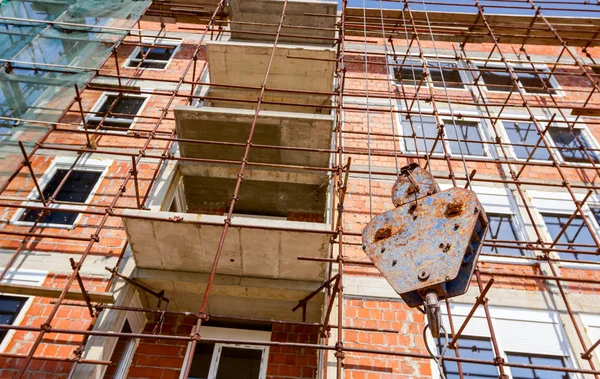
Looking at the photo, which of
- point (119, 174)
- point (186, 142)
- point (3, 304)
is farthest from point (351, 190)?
point (3, 304)

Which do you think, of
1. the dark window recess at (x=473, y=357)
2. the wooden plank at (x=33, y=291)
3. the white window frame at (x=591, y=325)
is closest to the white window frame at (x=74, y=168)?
the wooden plank at (x=33, y=291)

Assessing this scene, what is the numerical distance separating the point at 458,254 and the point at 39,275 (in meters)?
6.15

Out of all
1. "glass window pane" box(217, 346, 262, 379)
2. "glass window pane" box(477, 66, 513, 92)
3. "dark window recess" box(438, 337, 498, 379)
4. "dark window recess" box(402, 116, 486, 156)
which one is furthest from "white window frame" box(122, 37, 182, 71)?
"dark window recess" box(438, 337, 498, 379)

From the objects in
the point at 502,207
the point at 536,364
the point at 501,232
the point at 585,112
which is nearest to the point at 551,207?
the point at 502,207

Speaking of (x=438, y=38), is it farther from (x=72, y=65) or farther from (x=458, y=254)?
(x=458, y=254)

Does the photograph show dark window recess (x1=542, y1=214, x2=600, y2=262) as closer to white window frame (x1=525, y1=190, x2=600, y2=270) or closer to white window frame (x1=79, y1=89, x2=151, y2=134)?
white window frame (x1=525, y1=190, x2=600, y2=270)

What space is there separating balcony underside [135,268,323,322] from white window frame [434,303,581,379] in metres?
1.95

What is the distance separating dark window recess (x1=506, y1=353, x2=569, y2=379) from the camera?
5.91 meters

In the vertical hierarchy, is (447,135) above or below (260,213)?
above

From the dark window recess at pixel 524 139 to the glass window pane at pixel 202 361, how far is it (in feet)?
23.8

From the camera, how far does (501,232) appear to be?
767 cm

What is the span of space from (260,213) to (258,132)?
184cm

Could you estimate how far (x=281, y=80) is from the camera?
9.38 metres

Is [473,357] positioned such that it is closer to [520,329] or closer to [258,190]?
[520,329]
